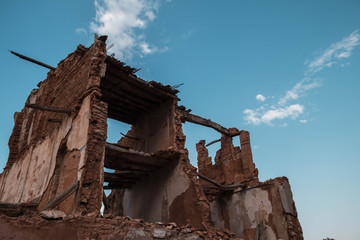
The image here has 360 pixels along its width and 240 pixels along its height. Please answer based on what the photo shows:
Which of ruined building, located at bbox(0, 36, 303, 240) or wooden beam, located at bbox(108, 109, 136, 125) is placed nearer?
ruined building, located at bbox(0, 36, 303, 240)

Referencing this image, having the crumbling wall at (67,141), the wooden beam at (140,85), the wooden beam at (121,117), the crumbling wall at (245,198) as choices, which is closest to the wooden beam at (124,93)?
the wooden beam at (140,85)

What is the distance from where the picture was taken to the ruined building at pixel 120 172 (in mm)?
6320

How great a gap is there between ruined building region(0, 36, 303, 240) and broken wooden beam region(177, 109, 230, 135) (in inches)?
2.2

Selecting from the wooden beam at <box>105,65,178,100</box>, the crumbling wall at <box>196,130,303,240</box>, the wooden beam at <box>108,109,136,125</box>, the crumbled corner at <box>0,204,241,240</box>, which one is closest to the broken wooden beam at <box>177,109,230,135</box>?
the crumbling wall at <box>196,130,303,240</box>

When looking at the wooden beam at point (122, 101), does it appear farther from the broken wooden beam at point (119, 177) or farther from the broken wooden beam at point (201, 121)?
the broken wooden beam at point (119, 177)

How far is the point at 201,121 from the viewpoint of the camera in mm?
13250

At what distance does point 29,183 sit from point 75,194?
3.61m

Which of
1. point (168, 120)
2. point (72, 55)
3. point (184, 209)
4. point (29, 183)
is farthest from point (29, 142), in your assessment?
point (184, 209)

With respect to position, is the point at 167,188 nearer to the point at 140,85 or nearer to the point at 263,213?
the point at 140,85

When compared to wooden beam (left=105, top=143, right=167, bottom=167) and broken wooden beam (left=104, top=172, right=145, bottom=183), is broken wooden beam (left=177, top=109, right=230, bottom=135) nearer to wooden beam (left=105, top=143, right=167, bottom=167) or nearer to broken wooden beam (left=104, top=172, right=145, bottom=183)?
wooden beam (left=105, top=143, right=167, bottom=167)

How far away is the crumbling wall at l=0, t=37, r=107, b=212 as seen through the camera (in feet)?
24.3

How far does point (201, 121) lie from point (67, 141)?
656 centimetres

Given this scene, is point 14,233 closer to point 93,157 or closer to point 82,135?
point 93,157

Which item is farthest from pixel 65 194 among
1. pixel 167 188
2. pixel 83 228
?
pixel 167 188
